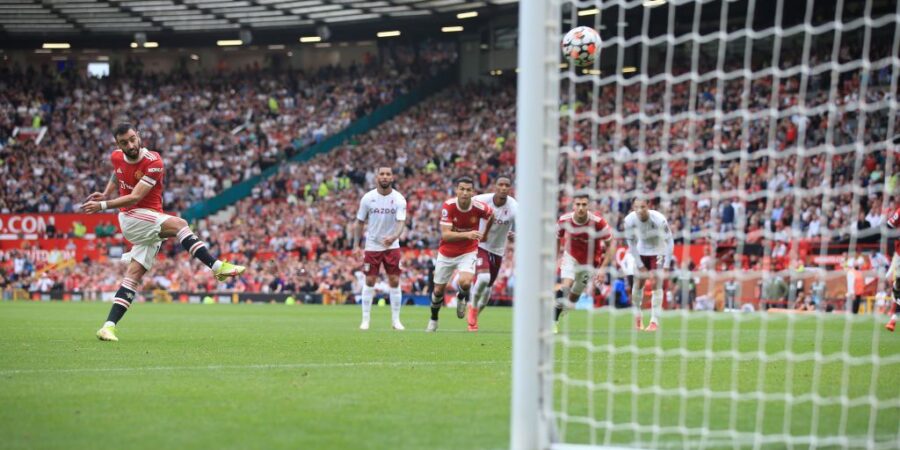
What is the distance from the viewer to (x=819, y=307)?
24.3 metres

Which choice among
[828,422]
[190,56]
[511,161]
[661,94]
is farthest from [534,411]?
[190,56]

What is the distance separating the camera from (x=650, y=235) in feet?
54.7

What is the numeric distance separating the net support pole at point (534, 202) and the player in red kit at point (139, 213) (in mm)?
6926

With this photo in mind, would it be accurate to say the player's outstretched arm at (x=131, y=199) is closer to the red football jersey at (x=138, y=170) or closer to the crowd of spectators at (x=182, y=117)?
the red football jersey at (x=138, y=170)

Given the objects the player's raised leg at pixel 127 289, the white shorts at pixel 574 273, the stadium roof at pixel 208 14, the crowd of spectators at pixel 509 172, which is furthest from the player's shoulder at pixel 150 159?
the stadium roof at pixel 208 14

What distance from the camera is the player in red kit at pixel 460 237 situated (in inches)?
601

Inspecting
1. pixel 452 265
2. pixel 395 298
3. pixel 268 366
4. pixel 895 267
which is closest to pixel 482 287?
pixel 452 265

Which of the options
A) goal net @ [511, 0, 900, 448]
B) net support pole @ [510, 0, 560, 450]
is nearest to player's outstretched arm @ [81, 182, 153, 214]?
goal net @ [511, 0, 900, 448]

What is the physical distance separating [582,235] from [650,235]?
44.9 inches

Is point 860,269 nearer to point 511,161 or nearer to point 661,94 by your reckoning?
point 661,94

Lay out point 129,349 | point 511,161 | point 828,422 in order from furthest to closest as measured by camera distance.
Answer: point 511,161
point 129,349
point 828,422

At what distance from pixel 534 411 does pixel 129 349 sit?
721 cm

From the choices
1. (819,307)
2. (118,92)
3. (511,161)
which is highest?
(118,92)

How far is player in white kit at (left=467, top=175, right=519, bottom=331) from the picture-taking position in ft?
51.0
